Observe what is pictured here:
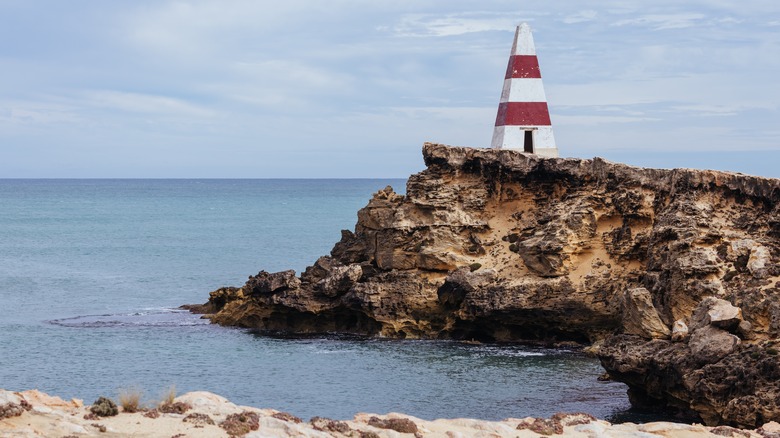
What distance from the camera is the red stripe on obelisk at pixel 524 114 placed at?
44156 mm

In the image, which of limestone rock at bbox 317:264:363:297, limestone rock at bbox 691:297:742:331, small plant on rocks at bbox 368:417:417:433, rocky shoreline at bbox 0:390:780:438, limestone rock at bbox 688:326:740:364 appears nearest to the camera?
rocky shoreline at bbox 0:390:780:438

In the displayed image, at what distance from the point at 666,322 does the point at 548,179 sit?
11263mm

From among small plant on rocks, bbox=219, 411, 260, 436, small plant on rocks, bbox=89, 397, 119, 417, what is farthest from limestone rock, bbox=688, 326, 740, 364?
small plant on rocks, bbox=89, 397, 119, 417

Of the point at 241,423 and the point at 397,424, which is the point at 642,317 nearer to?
the point at 397,424

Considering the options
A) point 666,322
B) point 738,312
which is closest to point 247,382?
point 666,322

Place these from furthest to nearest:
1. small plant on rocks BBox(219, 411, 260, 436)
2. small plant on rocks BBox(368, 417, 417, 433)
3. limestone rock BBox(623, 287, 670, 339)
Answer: limestone rock BBox(623, 287, 670, 339)
small plant on rocks BBox(368, 417, 417, 433)
small plant on rocks BBox(219, 411, 260, 436)

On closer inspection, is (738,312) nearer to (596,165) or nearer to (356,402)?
(356,402)

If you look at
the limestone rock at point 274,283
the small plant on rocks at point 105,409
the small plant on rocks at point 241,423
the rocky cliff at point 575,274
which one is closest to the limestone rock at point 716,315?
the rocky cliff at point 575,274

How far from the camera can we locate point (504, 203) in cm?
4512

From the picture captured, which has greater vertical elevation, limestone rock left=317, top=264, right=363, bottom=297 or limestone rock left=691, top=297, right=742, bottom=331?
limestone rock left=691, top=297, right=742, bottom=331

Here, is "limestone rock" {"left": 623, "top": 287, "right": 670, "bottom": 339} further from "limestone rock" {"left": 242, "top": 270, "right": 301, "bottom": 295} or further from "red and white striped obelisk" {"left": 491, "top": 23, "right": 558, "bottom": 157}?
"limestone rock" {"left": 242, "top": 270, "right": 301, "bottom": 295}

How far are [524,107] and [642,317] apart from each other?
47.9ft

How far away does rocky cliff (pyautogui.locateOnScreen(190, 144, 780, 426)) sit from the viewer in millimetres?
28688

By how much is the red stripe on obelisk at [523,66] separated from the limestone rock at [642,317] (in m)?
14.2
